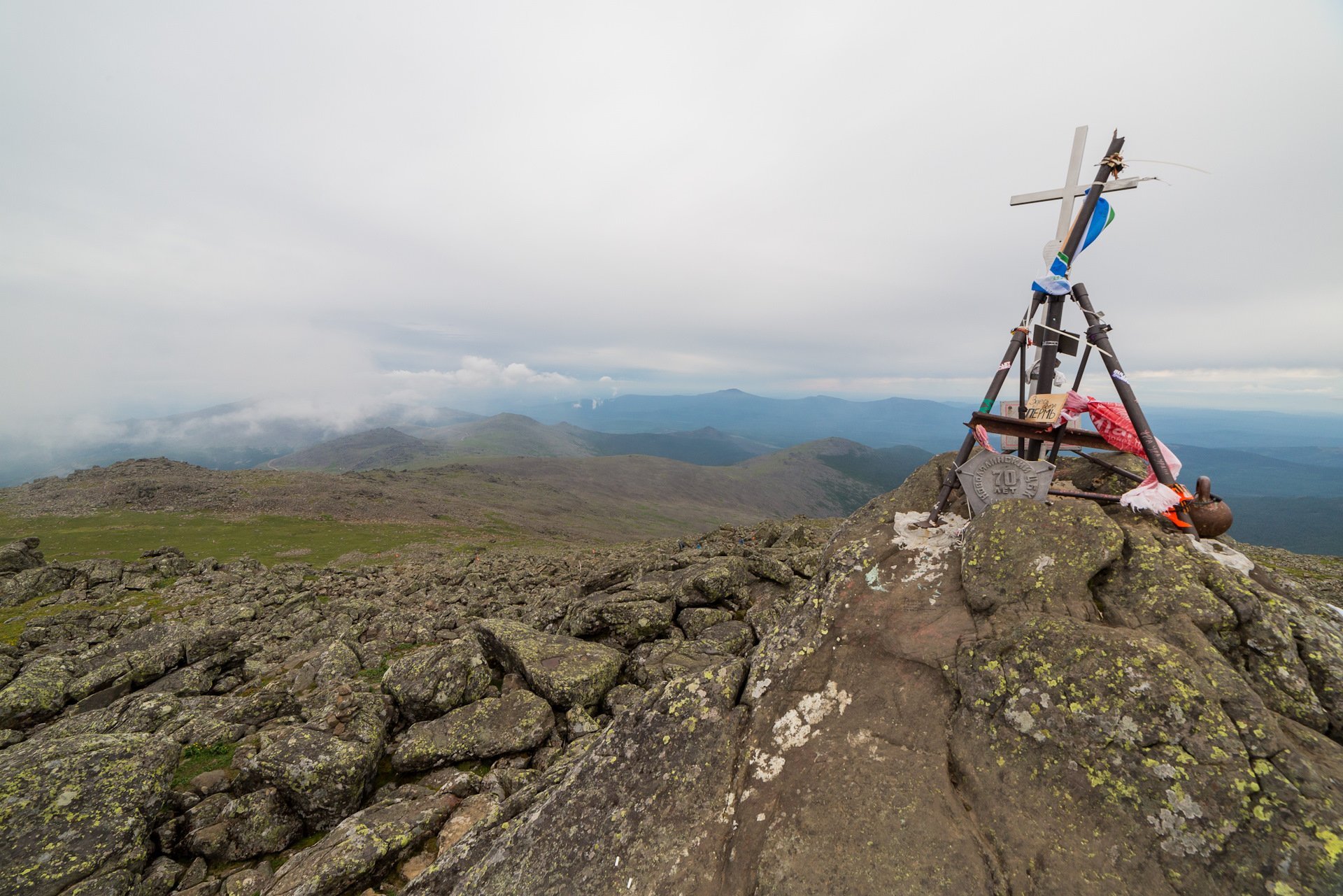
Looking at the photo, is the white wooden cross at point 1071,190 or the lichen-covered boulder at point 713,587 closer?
the white wooden cross at point 1071,190

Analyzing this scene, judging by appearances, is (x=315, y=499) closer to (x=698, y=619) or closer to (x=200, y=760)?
(x=200, y=760)

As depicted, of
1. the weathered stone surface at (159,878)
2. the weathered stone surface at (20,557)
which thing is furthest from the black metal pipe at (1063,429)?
the weathered stone surface at (20,557)

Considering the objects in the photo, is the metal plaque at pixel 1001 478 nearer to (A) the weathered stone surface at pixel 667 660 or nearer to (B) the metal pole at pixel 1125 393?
(B) the metal pole at pixel 1125 393

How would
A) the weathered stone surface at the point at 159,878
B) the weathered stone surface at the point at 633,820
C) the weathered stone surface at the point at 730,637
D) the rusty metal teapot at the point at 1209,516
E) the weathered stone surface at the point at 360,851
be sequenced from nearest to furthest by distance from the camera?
the weathered stone surface at the point at 633,820 → the rusty metal teapot at the point at 1209,516 → the weathered stone surface at the point at 360,851 → the weathered stone surface at the point at 159,878 → the weathered stone surface at the point at 730,637

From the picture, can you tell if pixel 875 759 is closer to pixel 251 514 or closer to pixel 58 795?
pixel 58 795

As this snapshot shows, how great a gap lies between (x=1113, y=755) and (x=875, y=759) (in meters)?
2.53

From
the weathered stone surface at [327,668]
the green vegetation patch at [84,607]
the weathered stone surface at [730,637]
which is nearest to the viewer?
the weathered stone surface at [327,668]

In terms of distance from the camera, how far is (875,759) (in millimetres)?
6273

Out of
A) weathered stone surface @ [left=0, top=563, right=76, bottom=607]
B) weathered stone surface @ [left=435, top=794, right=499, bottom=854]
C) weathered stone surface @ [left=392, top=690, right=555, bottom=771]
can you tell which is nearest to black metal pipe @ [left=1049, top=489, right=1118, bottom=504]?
weathered stone surface @ [left=435, top=794, right=499, bottom=854]

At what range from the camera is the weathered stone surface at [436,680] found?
13.2 meters

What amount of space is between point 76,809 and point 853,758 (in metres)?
14.2

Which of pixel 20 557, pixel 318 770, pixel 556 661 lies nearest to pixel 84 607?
pixel 20 557

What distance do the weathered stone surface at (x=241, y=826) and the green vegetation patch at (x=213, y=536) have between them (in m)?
58.2

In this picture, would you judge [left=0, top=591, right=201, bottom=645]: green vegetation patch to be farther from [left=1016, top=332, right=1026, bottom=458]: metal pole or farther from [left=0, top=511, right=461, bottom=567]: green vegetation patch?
[left=1016, top=332, right=1026, bottom=458]: metal pole
